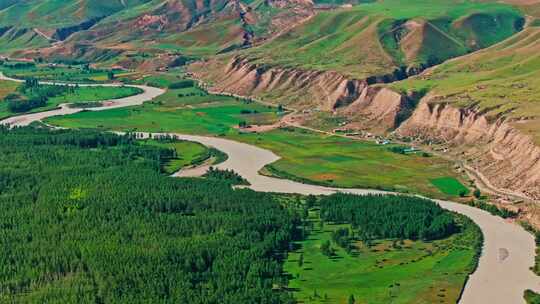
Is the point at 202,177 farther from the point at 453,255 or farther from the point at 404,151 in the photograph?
the point at 453,255

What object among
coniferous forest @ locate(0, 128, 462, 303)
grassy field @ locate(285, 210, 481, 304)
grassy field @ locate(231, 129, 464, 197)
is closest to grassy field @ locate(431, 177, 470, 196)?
grassy field @ locate(231, 129, 464, 197)

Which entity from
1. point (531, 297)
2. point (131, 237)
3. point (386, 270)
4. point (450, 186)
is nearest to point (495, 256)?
point (531, 297)

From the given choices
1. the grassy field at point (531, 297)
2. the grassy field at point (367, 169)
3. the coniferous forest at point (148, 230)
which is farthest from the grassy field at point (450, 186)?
the grassy field at point (531, 297)

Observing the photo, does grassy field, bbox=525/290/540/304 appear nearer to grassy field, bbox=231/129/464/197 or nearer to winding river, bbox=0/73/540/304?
winding river, bbox=0/73/540/304

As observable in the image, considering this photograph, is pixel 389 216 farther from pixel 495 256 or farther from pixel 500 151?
pixel 500 151

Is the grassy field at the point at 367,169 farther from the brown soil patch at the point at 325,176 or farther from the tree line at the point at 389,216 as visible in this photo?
the tree line at the point at 389,216
